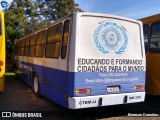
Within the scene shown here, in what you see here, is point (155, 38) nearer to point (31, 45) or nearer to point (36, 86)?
point (36, 86)

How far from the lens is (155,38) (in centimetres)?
945

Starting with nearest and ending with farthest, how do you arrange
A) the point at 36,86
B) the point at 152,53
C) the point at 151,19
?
the point at 152,53, the point at 151,19, the point at 36,86

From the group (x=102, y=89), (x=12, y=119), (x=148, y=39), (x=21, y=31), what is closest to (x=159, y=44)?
(x=148, y=39)

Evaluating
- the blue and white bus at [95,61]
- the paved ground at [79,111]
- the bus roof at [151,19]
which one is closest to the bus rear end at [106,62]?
the blue and white bus at [95,61]

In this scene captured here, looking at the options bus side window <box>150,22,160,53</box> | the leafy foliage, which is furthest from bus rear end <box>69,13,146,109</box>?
the leafy foliage

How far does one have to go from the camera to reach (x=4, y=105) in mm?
10086

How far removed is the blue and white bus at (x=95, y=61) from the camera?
7.47 meters

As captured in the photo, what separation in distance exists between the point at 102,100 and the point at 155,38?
3.08 m

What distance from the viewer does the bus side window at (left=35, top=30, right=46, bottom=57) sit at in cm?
1037

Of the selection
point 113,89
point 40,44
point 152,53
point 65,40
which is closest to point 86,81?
point 113,89

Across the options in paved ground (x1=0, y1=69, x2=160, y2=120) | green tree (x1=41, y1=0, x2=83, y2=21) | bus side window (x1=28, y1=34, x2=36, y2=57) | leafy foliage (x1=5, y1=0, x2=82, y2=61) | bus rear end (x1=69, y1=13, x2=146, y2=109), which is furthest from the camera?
green tree (x1=41, y1=0, x2=83, y2=21)

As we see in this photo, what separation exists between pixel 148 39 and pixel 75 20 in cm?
333

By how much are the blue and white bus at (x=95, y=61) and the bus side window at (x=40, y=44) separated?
45.3 inches

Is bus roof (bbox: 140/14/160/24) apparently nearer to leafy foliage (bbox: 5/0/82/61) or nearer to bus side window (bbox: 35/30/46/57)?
bus side window (bbox: 35/30/46/57)
